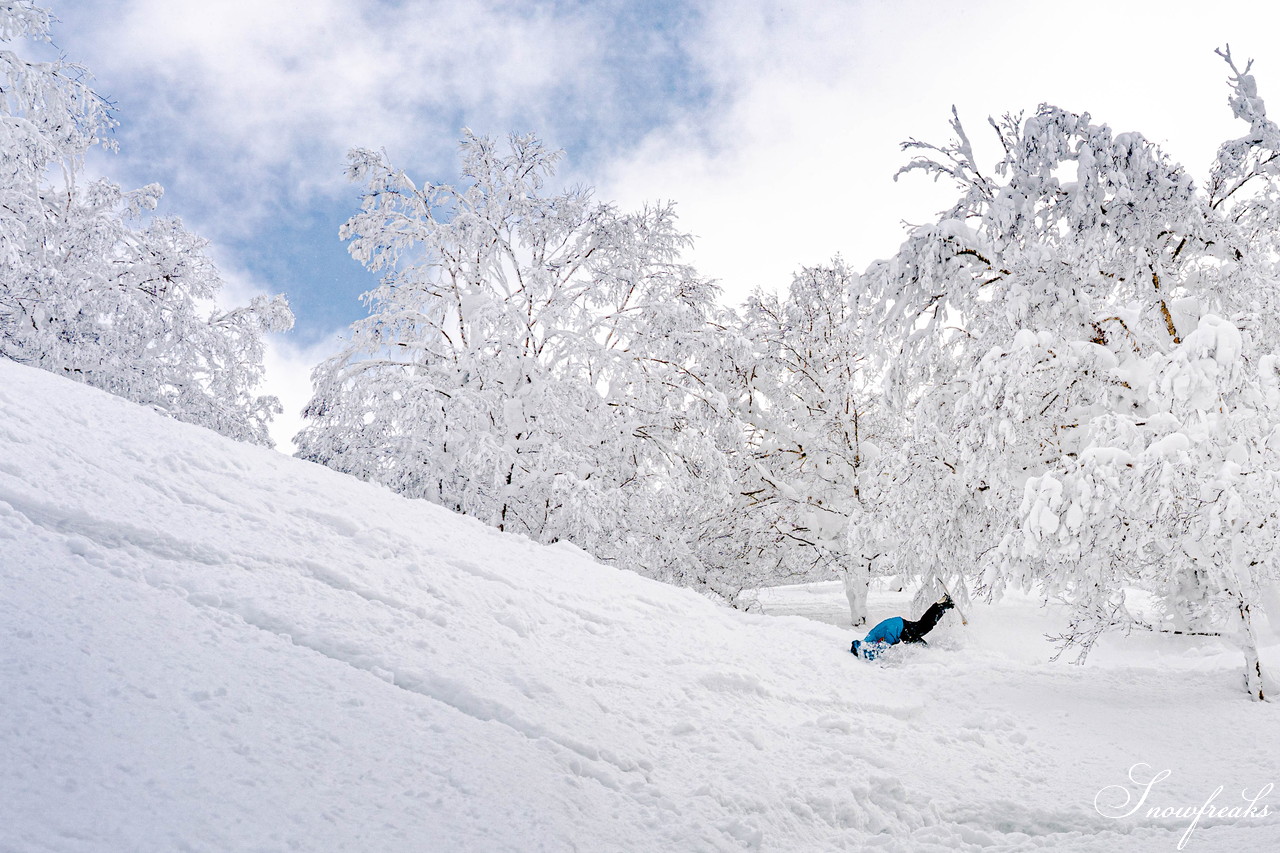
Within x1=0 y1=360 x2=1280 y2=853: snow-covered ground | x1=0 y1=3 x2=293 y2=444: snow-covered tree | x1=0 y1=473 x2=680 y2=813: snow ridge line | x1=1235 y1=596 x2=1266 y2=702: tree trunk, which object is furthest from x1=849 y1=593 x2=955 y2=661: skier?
x1=0 y1=3 x2=293 y2=444: snow-covered tree

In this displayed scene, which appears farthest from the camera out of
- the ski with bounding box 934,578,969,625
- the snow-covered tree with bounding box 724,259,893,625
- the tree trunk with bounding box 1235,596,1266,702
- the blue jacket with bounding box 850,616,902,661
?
the snow-covered tree with bounding box 724,259,893,625

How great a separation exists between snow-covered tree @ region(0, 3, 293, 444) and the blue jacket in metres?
11.1

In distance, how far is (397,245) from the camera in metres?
11.8

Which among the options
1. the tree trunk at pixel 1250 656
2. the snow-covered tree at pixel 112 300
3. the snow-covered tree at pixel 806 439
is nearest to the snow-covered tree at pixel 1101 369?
the tree trunk at pixel 1250 656

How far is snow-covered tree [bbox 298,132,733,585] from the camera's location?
10.4 m

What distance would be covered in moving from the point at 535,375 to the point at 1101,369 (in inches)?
288

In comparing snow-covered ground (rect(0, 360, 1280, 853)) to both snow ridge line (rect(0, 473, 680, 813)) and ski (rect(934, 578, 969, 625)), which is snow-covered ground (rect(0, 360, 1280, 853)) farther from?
ski (rect(934, 578, 969, 625))

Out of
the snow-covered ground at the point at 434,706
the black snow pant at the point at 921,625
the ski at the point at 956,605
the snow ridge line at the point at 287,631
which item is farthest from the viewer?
the ski at the point at 956,605

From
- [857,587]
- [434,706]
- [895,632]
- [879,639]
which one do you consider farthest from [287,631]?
[857,587]

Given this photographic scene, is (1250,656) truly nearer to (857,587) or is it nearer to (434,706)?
(857,587)

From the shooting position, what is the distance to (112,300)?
13.2 m

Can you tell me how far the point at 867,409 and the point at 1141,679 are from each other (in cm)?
688

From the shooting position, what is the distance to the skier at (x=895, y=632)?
7602mm

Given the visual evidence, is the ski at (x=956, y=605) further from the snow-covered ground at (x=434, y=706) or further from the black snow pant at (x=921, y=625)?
the snow-covered ground at (x=434, y=706)
